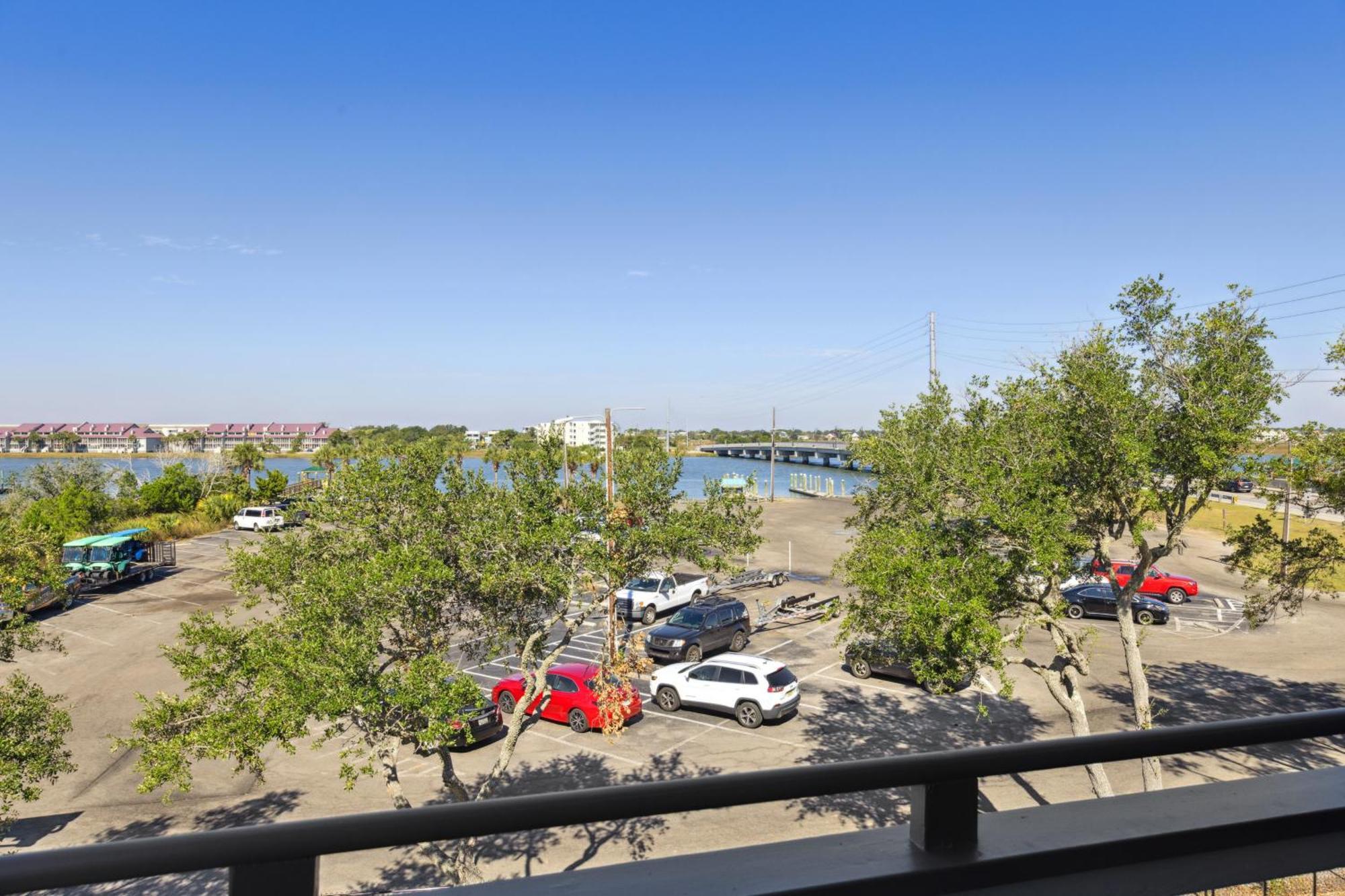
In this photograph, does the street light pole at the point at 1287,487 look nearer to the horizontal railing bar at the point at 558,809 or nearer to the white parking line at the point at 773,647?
the white parking line at the point at 773,647

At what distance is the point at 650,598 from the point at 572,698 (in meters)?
10.5

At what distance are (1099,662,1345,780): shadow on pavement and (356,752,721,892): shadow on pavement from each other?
33.3 ft

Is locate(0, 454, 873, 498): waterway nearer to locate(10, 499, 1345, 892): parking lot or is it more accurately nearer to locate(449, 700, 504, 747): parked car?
locate(10, 499, 1345, 892): parking lot

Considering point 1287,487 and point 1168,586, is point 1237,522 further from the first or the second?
point 1287,487

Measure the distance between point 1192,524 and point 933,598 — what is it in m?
46.2

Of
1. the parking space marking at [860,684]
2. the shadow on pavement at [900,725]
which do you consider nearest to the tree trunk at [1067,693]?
the shadow on pavement at [900,725]

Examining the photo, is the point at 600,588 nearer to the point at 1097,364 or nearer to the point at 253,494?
the point at 1097,364

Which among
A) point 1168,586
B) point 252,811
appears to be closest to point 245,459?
point 252,811

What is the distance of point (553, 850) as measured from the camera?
39.9ft

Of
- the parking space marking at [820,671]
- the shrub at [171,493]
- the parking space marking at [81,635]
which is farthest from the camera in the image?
the shrub at [171,493]

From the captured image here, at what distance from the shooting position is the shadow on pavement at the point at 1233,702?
50.3ft

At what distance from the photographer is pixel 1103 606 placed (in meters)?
27.6

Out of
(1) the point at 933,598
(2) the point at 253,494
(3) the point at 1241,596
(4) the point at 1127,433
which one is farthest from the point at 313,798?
(2) the point at 253,494

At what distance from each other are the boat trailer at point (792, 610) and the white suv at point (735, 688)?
315 inches
